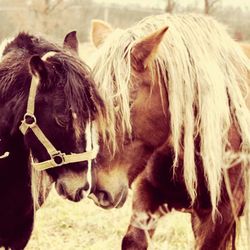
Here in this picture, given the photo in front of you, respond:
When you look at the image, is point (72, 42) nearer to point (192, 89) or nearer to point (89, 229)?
point (192, 89)

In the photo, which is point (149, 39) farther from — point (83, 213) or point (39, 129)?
point (83, 213)

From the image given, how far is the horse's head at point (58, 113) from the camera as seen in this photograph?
2748 mm

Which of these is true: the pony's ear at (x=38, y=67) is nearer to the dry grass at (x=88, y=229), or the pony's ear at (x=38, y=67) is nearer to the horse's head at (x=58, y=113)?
the horse's head at (x=58, y=113)

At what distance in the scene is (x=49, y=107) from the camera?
278 cm

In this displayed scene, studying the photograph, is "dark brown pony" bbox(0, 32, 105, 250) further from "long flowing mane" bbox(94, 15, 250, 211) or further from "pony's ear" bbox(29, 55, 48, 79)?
"long flowing mane" bbox(94, 15, 250, 211)

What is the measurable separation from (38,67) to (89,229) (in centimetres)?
230

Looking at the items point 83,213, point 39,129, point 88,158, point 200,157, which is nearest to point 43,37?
point 39,129

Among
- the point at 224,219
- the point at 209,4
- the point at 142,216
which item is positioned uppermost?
the point at 209,4

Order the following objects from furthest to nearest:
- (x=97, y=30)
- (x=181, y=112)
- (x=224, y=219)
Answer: (x=97, y=30), (x=224, y=219), (x=181, y=112)

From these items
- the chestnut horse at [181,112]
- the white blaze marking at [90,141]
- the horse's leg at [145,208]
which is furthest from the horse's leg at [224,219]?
the white blaze marking at [90,141]

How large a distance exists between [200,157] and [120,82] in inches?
24.7

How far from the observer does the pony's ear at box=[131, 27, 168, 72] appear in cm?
275

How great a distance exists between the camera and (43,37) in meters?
3.11

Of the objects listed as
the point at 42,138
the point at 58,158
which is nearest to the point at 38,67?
the point at 42,138
